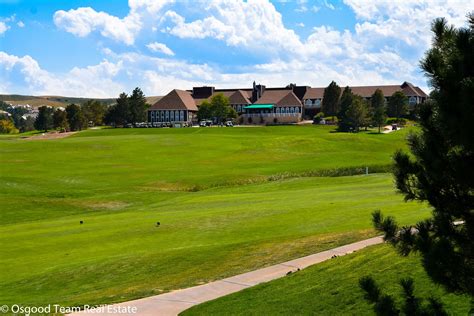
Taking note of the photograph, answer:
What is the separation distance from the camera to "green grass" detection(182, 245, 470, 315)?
464 inches

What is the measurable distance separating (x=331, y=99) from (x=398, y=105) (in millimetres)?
19044

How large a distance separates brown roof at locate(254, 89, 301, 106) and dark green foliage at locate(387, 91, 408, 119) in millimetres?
30149

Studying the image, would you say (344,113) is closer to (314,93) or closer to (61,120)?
(314,93)

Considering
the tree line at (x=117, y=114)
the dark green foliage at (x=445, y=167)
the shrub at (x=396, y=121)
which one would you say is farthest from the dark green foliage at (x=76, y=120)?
the dark green foliage at (x=445, y=167)

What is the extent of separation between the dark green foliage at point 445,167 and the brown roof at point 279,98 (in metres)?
149

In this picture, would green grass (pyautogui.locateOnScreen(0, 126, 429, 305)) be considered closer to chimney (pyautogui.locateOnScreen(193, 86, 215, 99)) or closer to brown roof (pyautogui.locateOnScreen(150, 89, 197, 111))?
brown roof (pyautogui.locateOnScreen(150, 89, 197, 111))

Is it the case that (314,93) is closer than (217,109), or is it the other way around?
(217,109)

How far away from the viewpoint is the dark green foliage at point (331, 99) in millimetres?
141750

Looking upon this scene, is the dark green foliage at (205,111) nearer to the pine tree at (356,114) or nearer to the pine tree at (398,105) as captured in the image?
the pine tree at (356,114)

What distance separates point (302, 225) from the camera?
75.5 ft

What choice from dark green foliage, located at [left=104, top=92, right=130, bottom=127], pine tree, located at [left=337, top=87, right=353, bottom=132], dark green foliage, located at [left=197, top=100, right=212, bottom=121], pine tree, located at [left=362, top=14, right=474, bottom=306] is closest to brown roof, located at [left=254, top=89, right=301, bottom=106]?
dark green foliage, located at [left=197, top=100, right=212, bottom=121]

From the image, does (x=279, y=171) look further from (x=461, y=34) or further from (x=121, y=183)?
(x=461, y=34)

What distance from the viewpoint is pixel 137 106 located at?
503ft

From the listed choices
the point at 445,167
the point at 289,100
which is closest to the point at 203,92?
the point at 289,100
